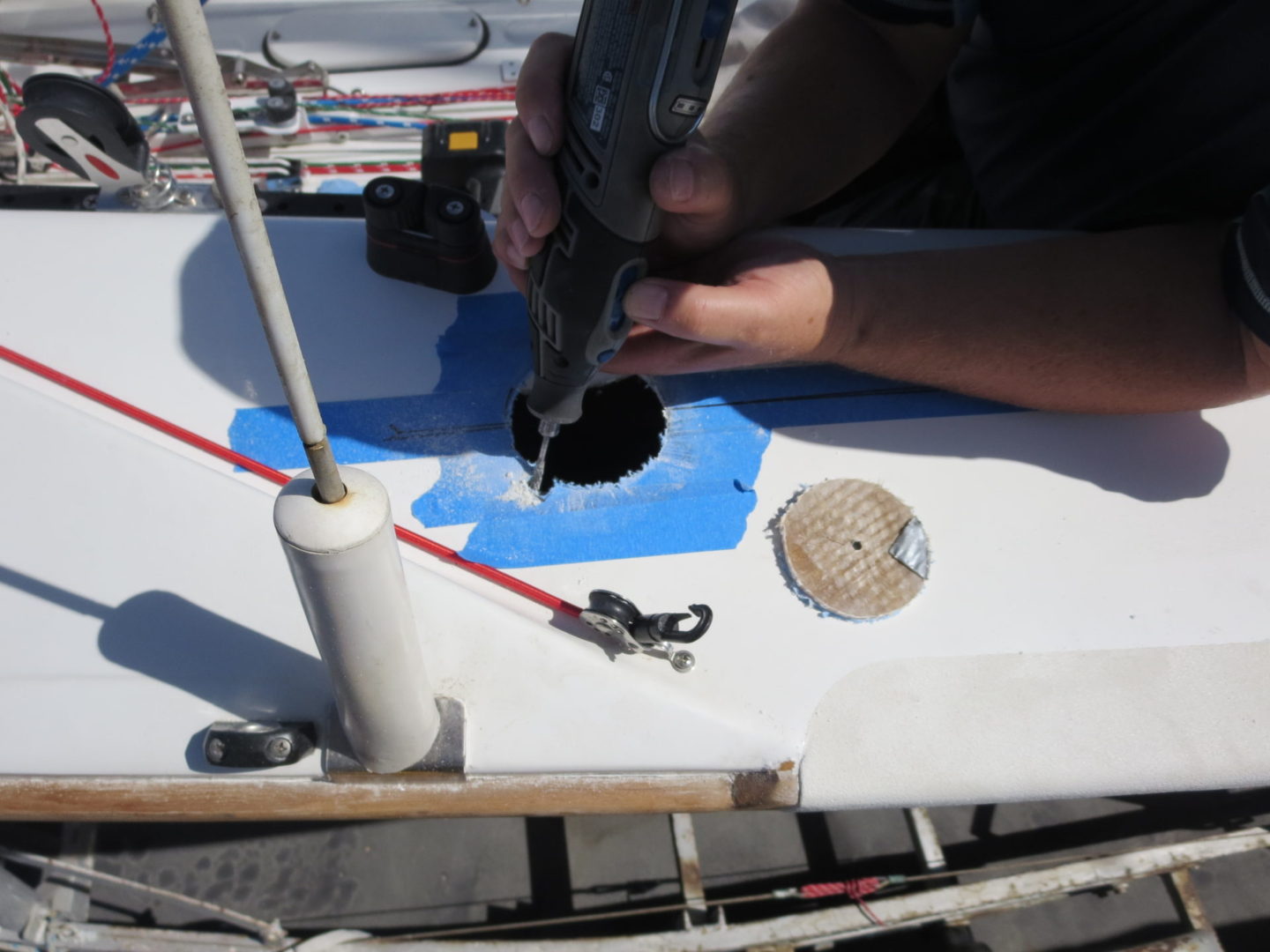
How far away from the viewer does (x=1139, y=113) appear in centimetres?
95

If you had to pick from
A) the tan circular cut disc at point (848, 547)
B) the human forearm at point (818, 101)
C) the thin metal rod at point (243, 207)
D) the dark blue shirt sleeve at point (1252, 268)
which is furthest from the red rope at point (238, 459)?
the dark blue shirt sleeve at point (1252, 268)

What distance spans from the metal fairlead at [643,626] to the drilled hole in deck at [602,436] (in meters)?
0.16

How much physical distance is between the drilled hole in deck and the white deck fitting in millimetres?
111

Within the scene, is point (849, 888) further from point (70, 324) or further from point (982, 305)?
point (70, 324)

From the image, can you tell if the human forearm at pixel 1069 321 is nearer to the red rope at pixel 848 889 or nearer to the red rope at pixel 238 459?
the red rope at pixel 238 459

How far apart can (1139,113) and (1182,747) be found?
0.68 m

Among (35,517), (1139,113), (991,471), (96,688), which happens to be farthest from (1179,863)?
(35,517)

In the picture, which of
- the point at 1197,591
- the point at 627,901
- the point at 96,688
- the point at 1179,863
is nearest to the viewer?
the point at 96,688

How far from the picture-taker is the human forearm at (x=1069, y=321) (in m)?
0.88

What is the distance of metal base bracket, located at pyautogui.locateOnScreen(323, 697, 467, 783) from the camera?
0.71m

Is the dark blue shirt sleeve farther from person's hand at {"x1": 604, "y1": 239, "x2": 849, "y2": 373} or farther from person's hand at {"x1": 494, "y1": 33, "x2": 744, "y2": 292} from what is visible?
person's hand at {"x1": 494, "y1": 33, "x2": 744, "y2": 292}

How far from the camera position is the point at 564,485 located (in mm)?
885

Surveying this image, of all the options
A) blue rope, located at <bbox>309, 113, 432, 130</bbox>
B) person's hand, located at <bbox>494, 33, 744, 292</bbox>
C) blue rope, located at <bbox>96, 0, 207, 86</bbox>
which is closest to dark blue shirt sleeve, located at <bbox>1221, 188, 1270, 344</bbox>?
person's hand, located at <bbox>494, 33, 744, 292</bbox>

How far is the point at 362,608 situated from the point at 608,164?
0.41 metres
